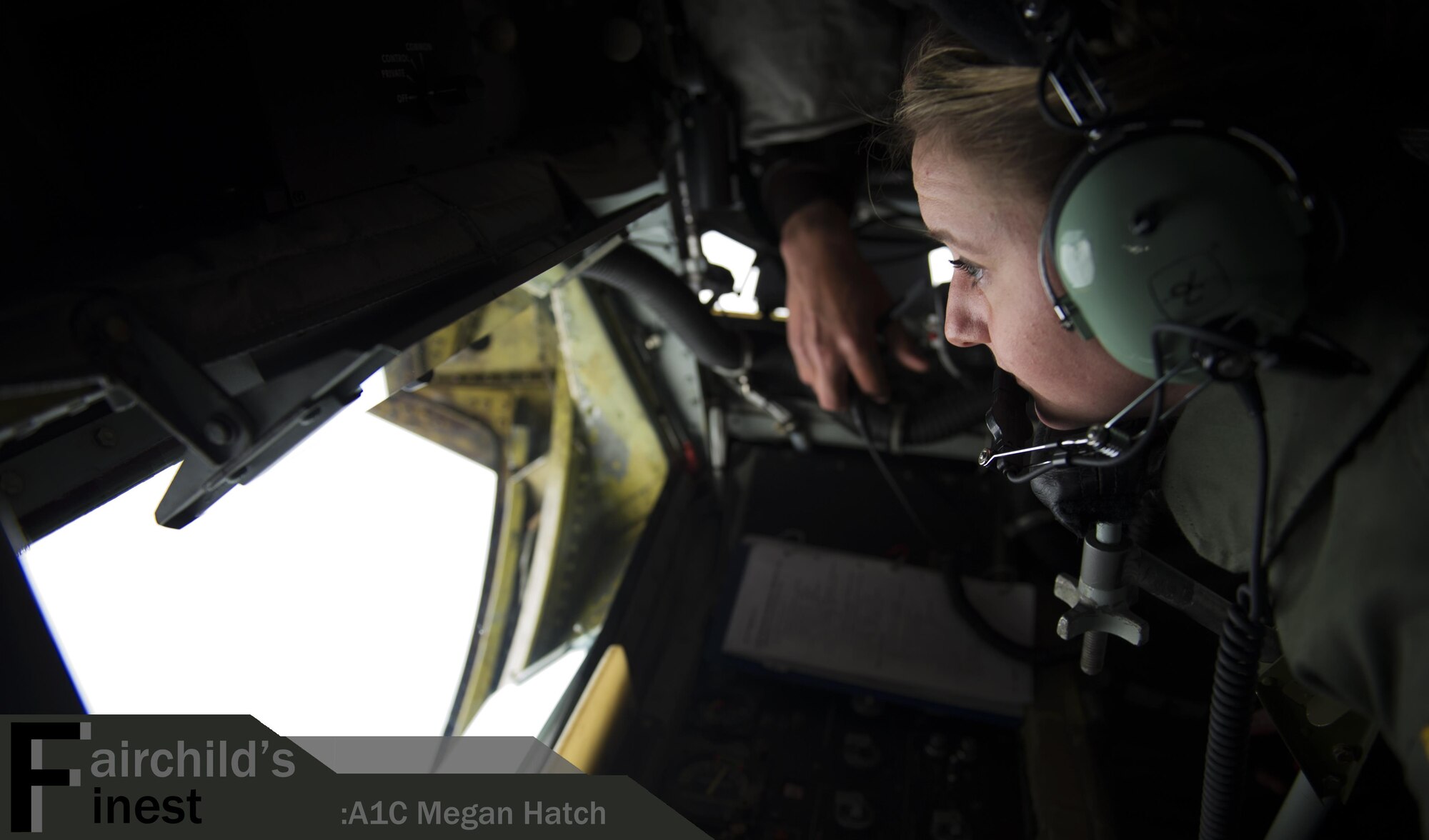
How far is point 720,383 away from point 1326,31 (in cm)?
155

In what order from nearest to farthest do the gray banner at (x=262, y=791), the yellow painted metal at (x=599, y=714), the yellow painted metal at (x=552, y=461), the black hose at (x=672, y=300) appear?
the gray banner at (x=262, y=791)
the yellow painted metal at (x=599, y=714)
the black hose at (x=672, y=300)
the yellow painted metal at (x=552, y=461)

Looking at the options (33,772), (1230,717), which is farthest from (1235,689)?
(33,772)

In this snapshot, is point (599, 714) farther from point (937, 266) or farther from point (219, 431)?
point (937, 266)

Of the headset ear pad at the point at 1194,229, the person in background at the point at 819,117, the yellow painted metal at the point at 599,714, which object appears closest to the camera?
the headset ear pad at the point at 1194,229

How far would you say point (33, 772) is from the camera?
647 mm

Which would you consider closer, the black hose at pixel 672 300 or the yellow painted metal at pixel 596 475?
the black hose at pixel 672 300

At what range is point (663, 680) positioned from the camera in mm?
1618

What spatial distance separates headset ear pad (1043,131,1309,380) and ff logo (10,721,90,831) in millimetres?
938

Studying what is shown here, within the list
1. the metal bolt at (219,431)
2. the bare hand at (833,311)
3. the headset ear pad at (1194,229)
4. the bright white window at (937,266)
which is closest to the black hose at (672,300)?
the bare hand at (833,311)

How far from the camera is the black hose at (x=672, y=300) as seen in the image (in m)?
1.47

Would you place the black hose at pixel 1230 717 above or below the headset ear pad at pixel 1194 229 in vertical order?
below

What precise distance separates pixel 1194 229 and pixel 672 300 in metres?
1.13

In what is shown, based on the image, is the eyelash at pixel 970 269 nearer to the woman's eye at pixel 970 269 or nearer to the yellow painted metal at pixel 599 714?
the woman's eye at pixel 970 269

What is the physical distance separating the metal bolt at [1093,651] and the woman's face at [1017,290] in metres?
0.26
